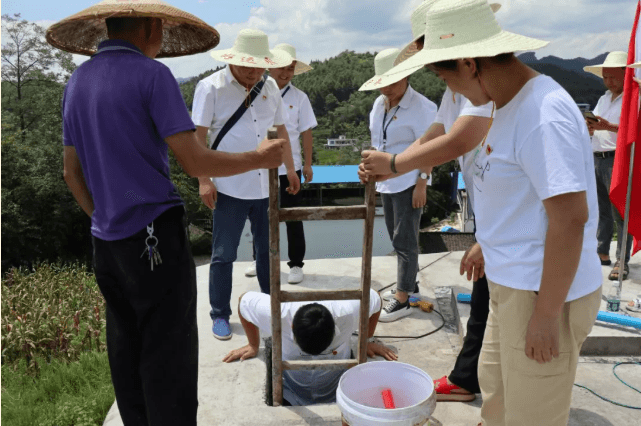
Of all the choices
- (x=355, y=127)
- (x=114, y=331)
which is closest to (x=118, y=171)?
(x=114, y=331)

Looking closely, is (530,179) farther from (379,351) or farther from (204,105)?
(204,105)

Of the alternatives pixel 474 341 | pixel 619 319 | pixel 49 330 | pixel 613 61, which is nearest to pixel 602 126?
pixel 613 61

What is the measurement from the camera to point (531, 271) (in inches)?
62.1

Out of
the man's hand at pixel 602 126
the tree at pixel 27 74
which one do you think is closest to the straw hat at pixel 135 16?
the man's hand at pixel 602 126

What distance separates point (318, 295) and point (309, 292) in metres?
0.06

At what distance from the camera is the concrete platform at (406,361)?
108 inches

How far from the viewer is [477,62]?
157 centimetres

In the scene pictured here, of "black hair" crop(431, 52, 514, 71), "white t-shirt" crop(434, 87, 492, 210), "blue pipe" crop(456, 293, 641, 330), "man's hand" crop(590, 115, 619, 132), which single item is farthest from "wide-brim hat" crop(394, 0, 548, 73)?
"man's hand" crop(590, 115, 619, 132)

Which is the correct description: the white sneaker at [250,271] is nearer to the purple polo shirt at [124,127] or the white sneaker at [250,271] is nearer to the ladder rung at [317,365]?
the ladder rung at [317,365]

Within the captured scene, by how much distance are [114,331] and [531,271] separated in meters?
1.66

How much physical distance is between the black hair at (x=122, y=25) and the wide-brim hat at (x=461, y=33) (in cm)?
104

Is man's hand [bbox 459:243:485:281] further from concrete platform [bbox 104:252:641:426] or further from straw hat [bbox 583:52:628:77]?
straw hat [bbox 583:52:628:77]

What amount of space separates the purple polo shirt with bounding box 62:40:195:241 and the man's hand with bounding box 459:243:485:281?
1339mm

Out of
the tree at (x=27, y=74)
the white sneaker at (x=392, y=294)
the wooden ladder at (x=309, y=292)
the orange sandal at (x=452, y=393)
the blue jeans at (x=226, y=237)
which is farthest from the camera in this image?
the tree at (x=27, y=74)
